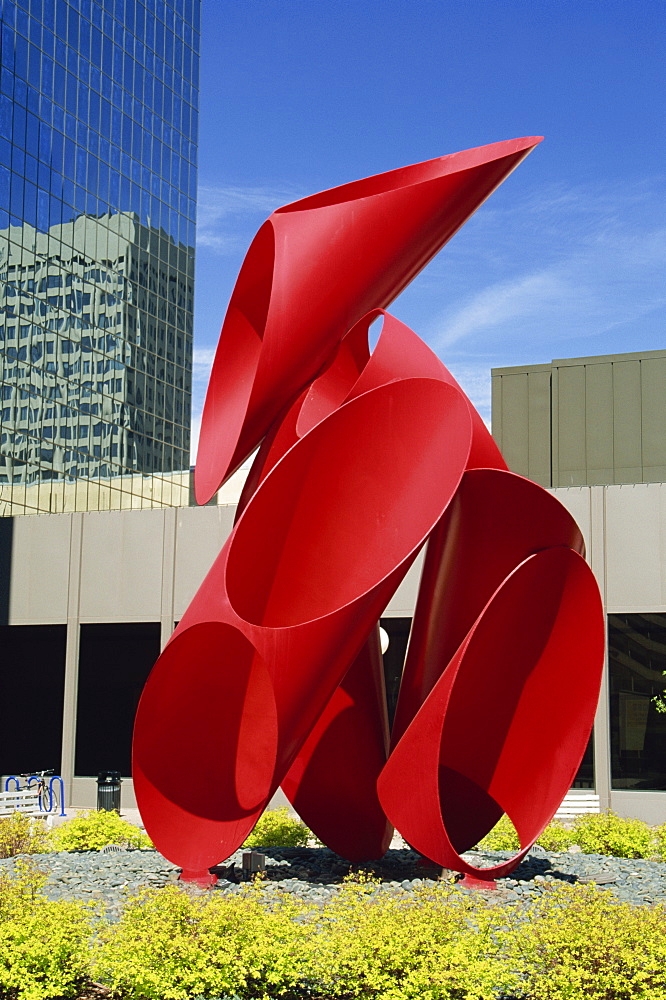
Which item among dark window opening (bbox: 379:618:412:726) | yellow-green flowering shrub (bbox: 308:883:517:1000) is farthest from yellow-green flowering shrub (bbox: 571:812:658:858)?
dark window opening (bbox: 379:618:412:726)

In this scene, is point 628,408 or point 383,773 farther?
point 628,408

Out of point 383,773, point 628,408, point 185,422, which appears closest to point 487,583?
point 383,773

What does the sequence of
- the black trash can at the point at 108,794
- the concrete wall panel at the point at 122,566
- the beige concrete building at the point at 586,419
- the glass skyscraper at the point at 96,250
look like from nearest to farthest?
1. the black trash can at the point at 108,794
2. the concrete wall panel at the point at 122,566
3. the beige concrete building at the point at 586,419
4. the glass skyscraper at the point at 96,250

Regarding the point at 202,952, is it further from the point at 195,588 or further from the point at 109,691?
the point at 109,691

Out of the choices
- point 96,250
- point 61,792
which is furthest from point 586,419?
point 96,250

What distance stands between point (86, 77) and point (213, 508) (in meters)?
25.1

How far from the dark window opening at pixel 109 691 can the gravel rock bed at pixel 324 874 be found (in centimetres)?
1640

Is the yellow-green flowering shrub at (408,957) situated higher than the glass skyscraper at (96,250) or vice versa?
the glass skyscraper at (96,250)

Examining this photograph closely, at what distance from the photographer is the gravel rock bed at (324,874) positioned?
10211mm

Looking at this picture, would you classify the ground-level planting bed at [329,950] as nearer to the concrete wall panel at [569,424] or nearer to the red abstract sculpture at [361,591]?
the red abstract sculpture at [361,591]

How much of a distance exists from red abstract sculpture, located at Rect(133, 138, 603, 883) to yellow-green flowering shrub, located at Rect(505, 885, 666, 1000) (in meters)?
1.98

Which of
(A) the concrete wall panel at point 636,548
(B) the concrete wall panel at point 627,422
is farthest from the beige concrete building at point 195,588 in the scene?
(B) the concrete wall panel at point 627,422

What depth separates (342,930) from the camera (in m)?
7.70

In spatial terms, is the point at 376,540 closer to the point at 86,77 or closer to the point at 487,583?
the point at 487,583
